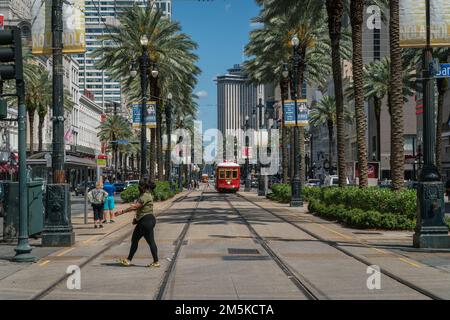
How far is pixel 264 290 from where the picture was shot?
11.0m

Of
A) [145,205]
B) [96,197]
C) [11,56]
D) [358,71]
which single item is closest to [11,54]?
[11,56]

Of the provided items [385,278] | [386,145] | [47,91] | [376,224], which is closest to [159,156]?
[47,91]

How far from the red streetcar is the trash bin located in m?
55.9

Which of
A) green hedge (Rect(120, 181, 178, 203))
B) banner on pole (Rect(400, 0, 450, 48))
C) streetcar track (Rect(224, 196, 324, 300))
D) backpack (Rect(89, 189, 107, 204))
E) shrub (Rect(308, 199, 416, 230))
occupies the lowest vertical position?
streetcar track (Rect(224, 196, 324, 300))

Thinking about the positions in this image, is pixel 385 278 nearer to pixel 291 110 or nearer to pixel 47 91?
pixel 291 110

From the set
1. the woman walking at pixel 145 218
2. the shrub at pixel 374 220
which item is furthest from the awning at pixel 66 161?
the woman walking at pixel 145 218

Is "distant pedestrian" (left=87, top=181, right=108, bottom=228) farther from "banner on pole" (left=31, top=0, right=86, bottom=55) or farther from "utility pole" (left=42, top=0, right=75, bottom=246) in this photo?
"banner on pole" (left=31, top=0, right=86, bottom=55)

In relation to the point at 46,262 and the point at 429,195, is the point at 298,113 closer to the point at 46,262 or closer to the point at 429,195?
the point at 429,195

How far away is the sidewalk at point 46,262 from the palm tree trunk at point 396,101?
9261 mm

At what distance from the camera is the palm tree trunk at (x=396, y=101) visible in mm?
22891

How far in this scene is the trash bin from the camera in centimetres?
1911

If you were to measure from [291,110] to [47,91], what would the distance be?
115 ft
